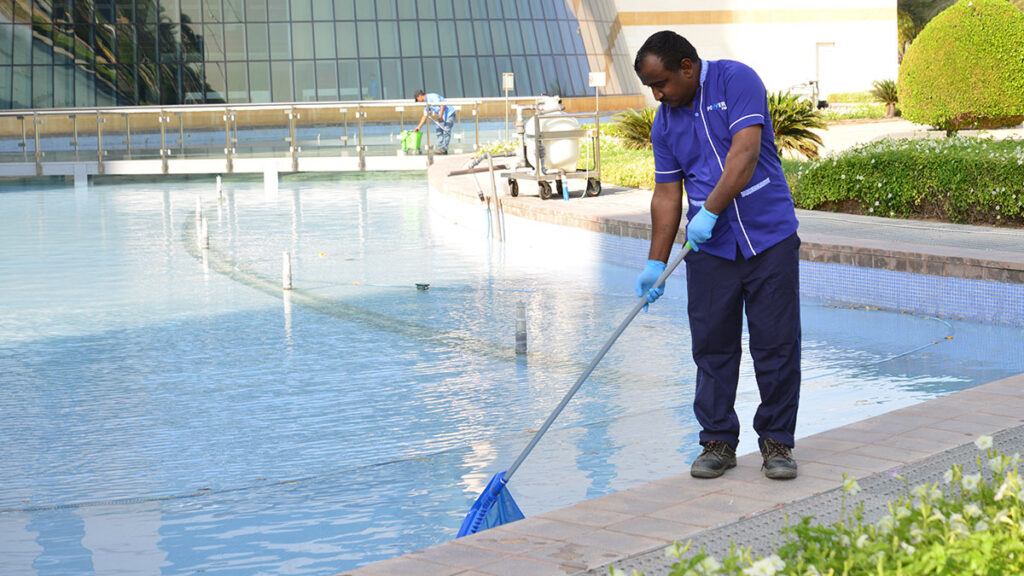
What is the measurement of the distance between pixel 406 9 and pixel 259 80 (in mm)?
5476

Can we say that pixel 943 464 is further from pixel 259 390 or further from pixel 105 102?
pixel 105 102

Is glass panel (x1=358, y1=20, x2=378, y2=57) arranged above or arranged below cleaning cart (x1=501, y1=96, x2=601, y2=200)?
above

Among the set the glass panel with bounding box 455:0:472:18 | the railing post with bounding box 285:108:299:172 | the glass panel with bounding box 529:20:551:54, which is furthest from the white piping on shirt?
the glass panel with bounding box 529:20:551:54

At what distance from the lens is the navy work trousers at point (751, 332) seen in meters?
4.39

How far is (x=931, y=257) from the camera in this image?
29.3 feet

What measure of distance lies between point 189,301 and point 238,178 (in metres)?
15.4

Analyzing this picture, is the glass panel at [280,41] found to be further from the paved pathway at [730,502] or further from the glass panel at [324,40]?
the paved pathway at [730,502]

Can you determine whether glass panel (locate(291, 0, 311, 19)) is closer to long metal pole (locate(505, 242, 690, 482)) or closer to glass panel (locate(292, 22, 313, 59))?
glass panel (locate(292, 22, 313, 59))

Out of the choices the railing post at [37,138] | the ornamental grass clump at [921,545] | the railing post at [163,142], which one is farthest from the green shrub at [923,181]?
the railing post at [37,138]

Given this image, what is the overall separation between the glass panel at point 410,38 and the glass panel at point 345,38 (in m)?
1.58

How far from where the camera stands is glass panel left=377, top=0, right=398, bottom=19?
40188 millimetres

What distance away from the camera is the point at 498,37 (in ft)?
135

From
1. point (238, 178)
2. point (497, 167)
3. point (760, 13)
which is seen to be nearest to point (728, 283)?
point (497, 167)

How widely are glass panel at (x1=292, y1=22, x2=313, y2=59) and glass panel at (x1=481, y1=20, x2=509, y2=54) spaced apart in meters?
6.09
